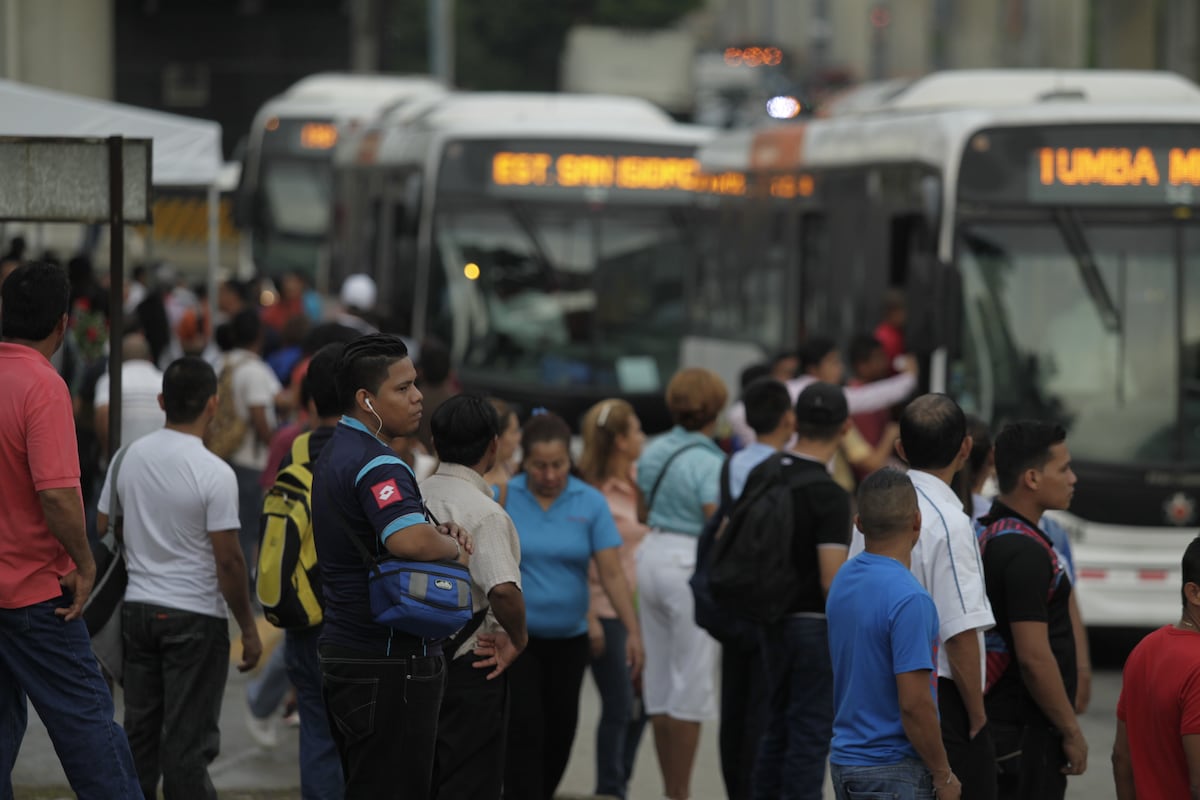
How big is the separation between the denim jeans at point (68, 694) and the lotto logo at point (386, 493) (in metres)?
1.22

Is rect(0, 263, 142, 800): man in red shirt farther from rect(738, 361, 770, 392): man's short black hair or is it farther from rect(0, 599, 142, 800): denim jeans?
rect(738, 361, 770, 392): man's short black hair

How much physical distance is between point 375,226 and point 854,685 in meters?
15.2

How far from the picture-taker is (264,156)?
28.3 m

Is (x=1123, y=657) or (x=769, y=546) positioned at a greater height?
(x=769, y=546)

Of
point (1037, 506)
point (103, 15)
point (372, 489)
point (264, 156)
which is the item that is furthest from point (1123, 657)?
point (103, 15)

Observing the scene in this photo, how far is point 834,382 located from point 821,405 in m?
3.26

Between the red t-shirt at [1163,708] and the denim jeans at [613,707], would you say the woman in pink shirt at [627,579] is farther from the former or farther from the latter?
the red t-shirt at [1163,708]

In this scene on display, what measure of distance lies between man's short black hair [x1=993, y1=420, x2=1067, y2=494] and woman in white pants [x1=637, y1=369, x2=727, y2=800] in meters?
2.18

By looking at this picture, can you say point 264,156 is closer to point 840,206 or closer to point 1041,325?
point 840,206

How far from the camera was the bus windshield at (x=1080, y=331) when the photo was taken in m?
A: 10.9

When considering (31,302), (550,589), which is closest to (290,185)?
(550,589)

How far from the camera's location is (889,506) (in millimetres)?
5367

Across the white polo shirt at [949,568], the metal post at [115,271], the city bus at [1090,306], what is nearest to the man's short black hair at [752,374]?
the city bus at [1090,306]

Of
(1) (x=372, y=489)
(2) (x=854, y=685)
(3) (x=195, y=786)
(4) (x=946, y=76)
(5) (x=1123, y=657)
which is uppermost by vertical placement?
(4) (x=946, y=76)
